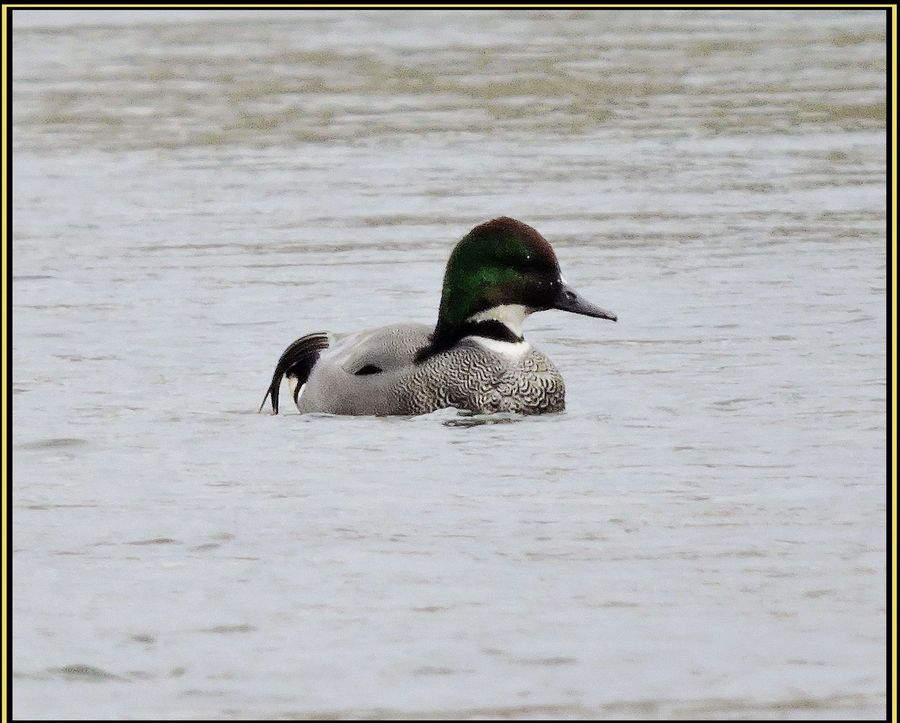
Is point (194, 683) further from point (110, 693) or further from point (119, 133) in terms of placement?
point (119, 133)

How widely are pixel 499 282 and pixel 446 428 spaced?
3.04 ft

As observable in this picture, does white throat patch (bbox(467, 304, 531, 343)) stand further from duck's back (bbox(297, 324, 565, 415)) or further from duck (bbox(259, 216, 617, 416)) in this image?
duck's back (bbox(297, 324, 565, 415))

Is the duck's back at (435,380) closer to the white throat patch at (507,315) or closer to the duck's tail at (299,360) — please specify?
the white throat patch at (507,315)

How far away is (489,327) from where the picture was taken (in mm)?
10414

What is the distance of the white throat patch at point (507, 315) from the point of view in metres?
10.4

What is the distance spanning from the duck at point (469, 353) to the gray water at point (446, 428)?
5.6 inches

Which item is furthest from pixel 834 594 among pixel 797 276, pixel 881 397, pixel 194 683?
pixel 797 276
